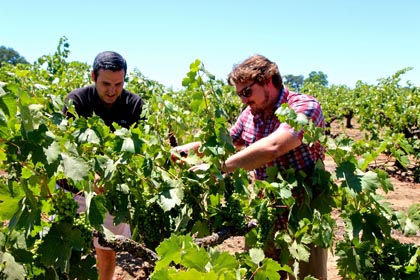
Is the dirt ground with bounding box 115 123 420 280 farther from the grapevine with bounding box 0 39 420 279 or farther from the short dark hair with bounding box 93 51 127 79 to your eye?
the short dark hair with bounding box 93 51 127 79

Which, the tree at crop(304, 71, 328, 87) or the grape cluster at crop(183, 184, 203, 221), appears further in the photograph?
the tree at crop(304, 71, 328, 87)

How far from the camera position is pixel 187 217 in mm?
2273

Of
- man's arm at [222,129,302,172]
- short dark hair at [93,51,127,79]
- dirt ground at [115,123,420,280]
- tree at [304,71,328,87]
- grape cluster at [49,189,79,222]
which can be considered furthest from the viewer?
tree at [304,71,328,87]

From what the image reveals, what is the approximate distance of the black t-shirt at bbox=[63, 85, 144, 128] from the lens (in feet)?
10.7

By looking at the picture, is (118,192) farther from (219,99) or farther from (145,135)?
(219,99)

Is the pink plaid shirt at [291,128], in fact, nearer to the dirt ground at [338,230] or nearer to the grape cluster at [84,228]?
the dirt ground at [338,230]

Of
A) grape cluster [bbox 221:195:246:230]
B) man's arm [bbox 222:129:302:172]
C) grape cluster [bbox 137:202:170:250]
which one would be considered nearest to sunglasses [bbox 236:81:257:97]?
man's arm [bbox 222:129:302:172]

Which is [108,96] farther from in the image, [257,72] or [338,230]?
[338,230]

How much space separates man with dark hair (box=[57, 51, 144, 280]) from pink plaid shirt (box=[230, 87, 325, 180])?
807 mm

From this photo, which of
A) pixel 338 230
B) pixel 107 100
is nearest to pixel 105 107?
pixel 107 100

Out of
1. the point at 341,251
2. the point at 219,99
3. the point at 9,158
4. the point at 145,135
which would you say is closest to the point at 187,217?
the point at 145,135

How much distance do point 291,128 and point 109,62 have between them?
1.35 m

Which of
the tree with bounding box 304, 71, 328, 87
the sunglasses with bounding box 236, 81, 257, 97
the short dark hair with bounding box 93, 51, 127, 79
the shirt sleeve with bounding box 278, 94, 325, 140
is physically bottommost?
the shirt sleeve with bounding box 278, 94, 325, 140

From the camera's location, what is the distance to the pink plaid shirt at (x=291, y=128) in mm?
2705
